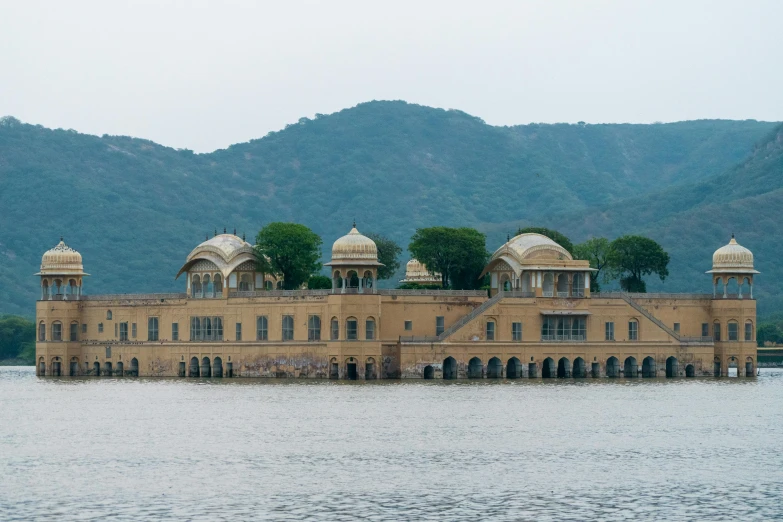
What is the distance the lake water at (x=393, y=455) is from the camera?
35.1m

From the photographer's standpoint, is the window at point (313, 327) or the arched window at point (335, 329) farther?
the window at point (313, 327)

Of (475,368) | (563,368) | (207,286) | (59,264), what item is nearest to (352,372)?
(475,368)

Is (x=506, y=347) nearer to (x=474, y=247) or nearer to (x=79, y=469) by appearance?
(x=474, y=247)

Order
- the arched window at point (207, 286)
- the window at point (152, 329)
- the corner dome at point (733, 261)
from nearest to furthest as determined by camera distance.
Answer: the arched window at point (207, 286) → the corner dome at point (733, 261) → the window at point (152, 329)

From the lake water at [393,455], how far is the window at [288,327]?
12.2m

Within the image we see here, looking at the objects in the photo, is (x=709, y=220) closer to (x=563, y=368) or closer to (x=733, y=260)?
(x=733, y=260)

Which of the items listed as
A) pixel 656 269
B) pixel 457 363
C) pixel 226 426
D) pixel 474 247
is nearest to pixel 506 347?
pixel 457 363

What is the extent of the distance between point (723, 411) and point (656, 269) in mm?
37692

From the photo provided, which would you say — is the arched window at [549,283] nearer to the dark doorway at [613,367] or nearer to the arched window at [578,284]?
the arched window at [578,284]

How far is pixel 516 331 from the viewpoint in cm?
7975

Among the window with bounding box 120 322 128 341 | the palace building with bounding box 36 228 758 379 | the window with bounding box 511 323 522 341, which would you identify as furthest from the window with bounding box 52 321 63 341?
the window with bounding box 511 323 522 341

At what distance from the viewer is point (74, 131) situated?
639 ft

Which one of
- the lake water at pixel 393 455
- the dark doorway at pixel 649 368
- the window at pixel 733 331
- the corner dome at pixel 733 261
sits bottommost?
the lake water at pixel 393 455

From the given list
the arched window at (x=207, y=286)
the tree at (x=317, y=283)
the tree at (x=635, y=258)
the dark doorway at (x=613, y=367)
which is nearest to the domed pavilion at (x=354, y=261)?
the arched window at (x=207, y=286)
